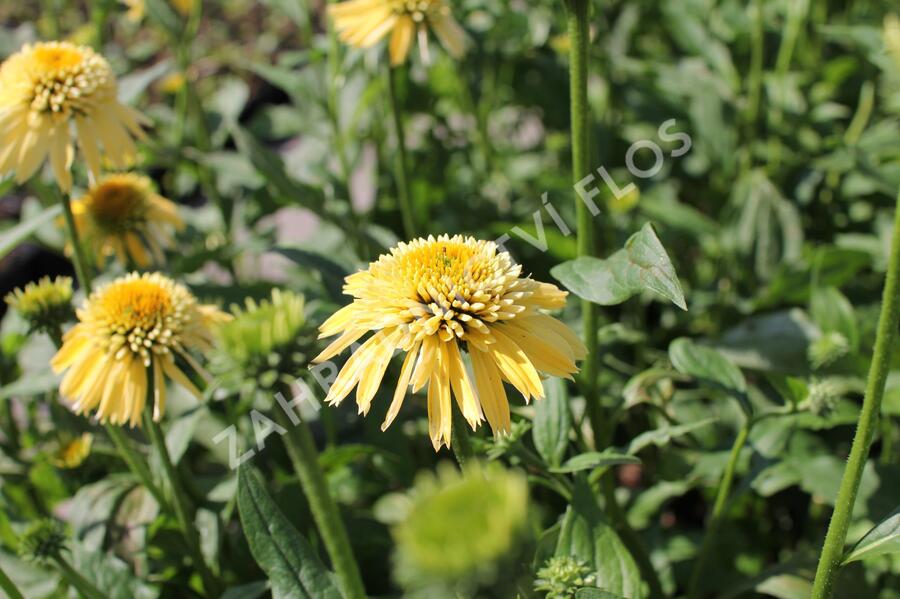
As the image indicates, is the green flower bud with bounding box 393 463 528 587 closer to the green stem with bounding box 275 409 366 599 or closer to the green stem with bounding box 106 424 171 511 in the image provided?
the green stem with bounding box 275 409 366 599

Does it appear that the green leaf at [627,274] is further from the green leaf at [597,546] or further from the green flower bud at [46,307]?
the green flower bud at [46,307]

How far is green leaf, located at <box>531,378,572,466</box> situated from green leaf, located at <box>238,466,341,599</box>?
304mm

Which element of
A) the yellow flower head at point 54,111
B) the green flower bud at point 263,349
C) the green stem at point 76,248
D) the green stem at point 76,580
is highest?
the yellow flower head at point 54,111

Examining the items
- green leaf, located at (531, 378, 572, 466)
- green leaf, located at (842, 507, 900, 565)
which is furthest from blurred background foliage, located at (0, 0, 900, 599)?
green leaf, located at (842, 507, 900, 565)

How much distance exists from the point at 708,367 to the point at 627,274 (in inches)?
13.2

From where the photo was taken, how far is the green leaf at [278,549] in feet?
3.37

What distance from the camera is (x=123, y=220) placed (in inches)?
64.5

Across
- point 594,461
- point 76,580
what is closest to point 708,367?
point 594,461

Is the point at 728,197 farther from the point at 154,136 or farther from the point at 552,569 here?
the point at 154,136

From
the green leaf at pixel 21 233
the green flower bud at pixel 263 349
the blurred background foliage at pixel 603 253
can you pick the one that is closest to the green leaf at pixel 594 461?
the blurred background foliage at pixel 603 253

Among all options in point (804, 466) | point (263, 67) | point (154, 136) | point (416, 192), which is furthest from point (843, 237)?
point (154, 136)

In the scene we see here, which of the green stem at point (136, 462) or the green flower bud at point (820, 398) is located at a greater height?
the green stem at point (136, 462)

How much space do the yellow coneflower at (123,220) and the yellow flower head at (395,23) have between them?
1.59ft

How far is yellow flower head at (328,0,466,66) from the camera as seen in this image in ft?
5.06
